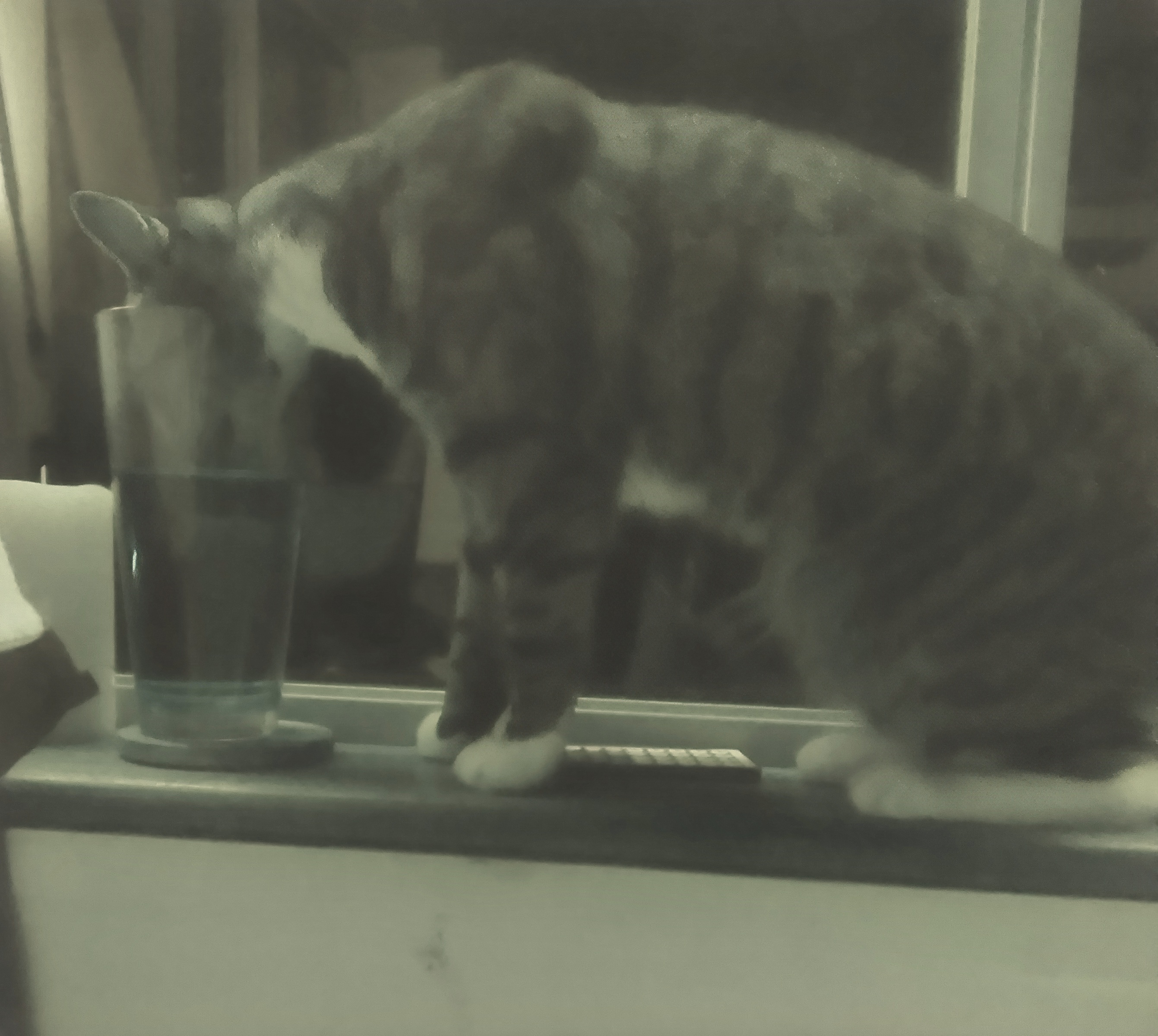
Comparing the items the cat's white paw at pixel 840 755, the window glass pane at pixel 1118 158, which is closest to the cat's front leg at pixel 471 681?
the cat's white paw at pixel 840 755

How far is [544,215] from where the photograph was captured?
635mm

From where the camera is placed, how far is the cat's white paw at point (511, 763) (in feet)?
2.12

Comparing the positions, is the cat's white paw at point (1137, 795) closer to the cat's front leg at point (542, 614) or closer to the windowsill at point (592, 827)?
the windowsill at point (592, 827)

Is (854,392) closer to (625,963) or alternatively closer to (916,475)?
(916,475)

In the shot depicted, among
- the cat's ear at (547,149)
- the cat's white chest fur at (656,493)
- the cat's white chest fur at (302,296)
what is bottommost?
the cat's white chest fur at (656,493)

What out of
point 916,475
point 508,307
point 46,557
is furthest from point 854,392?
point 46,557

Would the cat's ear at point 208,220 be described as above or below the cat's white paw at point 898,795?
above

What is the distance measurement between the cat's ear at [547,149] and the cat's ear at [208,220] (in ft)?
0.81

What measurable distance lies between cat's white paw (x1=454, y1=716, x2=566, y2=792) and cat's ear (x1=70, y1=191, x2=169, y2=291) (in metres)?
0.47

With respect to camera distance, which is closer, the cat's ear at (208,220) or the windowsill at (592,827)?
the windowsill at (592,827)

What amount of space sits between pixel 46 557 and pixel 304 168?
387 mm

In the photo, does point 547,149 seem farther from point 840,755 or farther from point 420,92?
point 840,755

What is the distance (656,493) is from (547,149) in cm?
27

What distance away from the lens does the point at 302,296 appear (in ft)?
2.29
